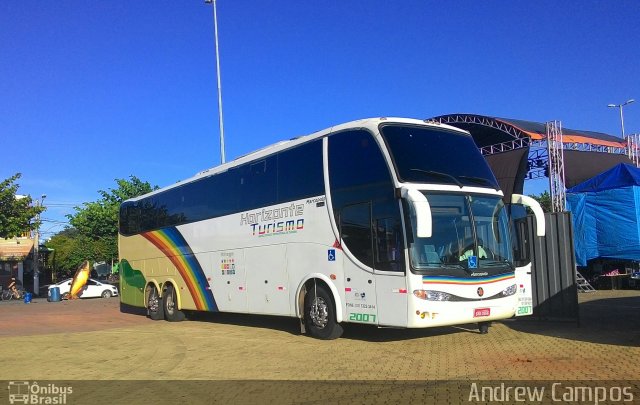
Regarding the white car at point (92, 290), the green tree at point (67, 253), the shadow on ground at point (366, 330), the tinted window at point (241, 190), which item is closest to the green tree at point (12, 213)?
the white car at point (92, 290)

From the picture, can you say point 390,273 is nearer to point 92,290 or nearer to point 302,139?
point 302,139

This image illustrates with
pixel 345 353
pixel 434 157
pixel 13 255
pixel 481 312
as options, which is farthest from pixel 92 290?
pixel 481 312

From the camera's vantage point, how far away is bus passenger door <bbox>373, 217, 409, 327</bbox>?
9016mm

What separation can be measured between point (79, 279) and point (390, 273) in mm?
29387

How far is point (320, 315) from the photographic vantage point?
10.8 m

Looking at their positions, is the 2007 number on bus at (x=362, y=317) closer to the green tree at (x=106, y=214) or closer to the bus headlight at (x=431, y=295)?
the bus headlight at (x=431, y=295)

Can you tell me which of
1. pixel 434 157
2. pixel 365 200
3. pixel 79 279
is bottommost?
pixel 79 279

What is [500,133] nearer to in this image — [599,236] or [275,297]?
[599,236]

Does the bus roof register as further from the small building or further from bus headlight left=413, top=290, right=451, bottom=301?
the small building

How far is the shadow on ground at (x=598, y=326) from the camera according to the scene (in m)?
9.63

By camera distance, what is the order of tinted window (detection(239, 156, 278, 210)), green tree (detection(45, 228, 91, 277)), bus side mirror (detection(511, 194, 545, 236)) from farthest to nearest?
green tree (detection(45, 228, 91, 277)) < tinted window (detection(239, 156, 278, 210)) < bus side mirror (detection(511, 194, 545, 236))
